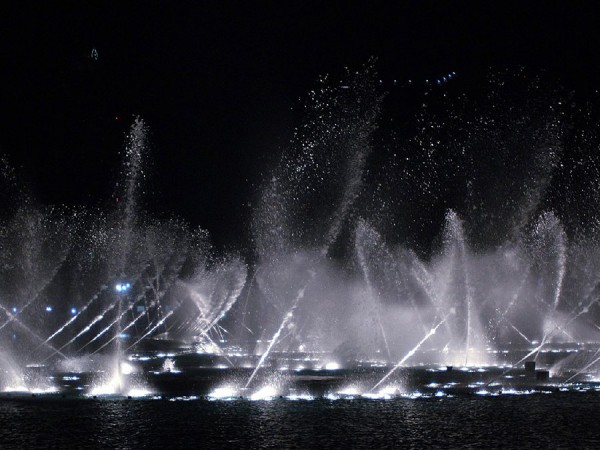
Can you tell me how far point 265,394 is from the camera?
25797mm

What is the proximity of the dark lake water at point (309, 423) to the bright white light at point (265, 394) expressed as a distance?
3.24ft

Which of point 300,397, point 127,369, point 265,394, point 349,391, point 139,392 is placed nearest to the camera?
point 300,397

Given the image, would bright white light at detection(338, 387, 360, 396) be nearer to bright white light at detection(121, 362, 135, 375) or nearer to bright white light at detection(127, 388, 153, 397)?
bright white light at detection(127, 388, 153, 397)

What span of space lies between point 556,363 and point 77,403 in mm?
21822

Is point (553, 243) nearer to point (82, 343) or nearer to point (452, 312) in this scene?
point (452, 312)

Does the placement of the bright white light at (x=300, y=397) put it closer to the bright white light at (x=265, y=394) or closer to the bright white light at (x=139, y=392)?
the bright white light at (x=265, y=394)

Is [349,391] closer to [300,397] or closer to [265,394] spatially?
[300,397]

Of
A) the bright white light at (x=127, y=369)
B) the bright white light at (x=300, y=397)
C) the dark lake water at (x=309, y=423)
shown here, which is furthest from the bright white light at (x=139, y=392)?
the bright white light at (x=127, y=369)

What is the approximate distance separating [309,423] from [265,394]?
624 cm

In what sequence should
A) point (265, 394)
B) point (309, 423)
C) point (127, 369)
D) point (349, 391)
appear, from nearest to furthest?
point (309, 423) → point (265, 394) → point (349, 391) → point (127, 369)

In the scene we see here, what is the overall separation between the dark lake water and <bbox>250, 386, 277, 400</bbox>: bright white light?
99cm

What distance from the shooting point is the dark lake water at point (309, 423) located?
17250mm

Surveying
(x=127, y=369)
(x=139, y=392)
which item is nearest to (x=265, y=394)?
(x=139, y=392)

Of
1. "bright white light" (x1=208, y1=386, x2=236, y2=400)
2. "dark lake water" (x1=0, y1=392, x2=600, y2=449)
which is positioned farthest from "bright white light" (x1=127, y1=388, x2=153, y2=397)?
"bright white light" (x1=208, y1=386, x2=236, y2=400)
